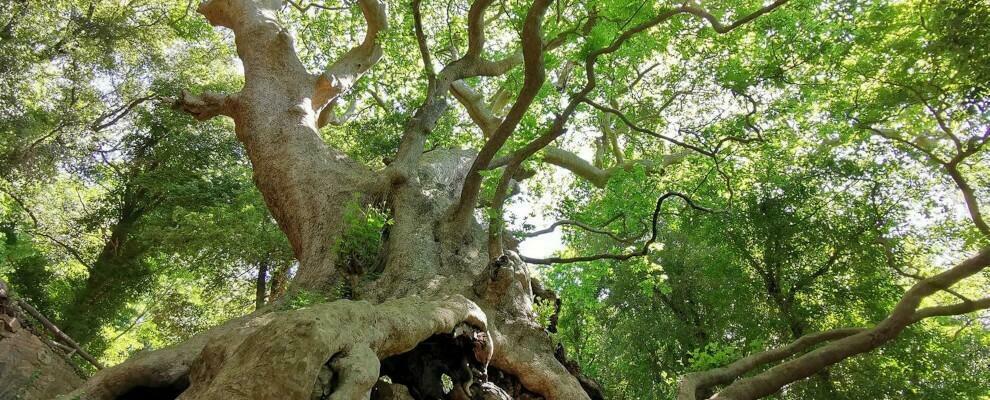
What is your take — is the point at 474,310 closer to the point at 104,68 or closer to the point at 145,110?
the point at 145,110

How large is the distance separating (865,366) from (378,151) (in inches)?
346

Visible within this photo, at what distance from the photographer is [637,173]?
834 centimetres

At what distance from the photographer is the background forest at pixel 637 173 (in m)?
7.13

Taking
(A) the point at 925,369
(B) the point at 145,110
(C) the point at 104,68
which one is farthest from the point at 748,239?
(C) the point at 104,68

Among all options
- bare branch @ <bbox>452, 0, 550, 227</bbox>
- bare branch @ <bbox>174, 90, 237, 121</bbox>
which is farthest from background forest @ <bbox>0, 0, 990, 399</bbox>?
bare branch @ <bbox>174, 90, 237, 121</bbox>

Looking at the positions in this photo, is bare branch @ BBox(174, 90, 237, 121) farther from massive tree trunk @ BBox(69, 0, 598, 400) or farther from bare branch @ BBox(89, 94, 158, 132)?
bare branch @ BBox(89, 94, 158, 132)

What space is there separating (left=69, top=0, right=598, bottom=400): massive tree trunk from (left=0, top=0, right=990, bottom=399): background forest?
19.0 inches

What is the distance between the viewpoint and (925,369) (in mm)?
7285

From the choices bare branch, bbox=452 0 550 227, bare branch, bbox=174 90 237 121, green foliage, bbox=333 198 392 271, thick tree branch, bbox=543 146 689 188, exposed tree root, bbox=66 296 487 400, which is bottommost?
exposed tree root, bbox=66 296 487 400

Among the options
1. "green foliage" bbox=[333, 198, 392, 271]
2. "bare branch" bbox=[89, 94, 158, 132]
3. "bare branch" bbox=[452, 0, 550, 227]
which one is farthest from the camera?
"bare branch" bbox=[89, 94, 158, 132]

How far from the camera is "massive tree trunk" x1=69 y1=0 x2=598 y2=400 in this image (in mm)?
2111

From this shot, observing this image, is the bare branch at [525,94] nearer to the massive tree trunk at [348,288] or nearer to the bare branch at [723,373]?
the massive tree trunk at [348,288]

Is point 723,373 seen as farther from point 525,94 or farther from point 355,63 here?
point 355,63

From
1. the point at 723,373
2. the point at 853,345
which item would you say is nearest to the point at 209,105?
the point at 723,373
